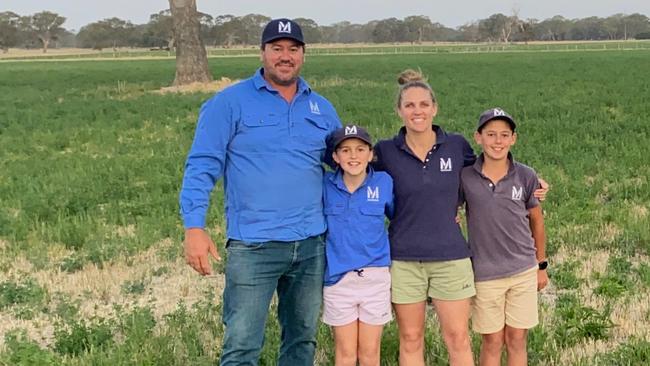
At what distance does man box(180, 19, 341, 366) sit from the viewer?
3.84m

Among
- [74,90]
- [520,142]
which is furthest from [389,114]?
[74,90]

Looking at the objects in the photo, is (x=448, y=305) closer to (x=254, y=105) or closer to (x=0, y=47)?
(x=254, y=105)

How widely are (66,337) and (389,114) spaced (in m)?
12.2

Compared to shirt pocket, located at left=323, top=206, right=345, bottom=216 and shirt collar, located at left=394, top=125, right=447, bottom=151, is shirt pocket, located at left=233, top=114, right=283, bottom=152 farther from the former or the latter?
shirt collar, located at left=394, top=125, right=447, bottom=151

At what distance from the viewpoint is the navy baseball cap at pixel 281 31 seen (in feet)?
12.9

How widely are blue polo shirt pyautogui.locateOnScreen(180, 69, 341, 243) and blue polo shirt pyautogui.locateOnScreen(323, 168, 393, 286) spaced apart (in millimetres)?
201

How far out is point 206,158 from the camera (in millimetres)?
→ 3840

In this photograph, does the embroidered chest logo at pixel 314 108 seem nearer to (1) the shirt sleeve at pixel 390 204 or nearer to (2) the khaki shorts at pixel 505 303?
(1) the shirt sleeve at pixel 390 204

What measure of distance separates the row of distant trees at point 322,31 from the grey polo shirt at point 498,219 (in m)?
117

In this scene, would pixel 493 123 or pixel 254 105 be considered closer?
pixel 254 105

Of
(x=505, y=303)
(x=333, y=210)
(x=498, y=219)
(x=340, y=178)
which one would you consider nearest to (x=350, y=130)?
(x=340, y=178)

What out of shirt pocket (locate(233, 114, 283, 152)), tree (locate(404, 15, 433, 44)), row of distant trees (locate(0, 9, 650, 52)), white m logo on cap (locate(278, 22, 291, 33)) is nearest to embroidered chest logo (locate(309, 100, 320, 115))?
shirt pocket (locate(233, 114, 283, 152))

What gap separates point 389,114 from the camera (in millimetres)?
16328

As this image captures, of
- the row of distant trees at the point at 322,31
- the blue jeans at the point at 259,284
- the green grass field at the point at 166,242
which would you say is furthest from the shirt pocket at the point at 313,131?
the row of distant trees at the point at 322,31
